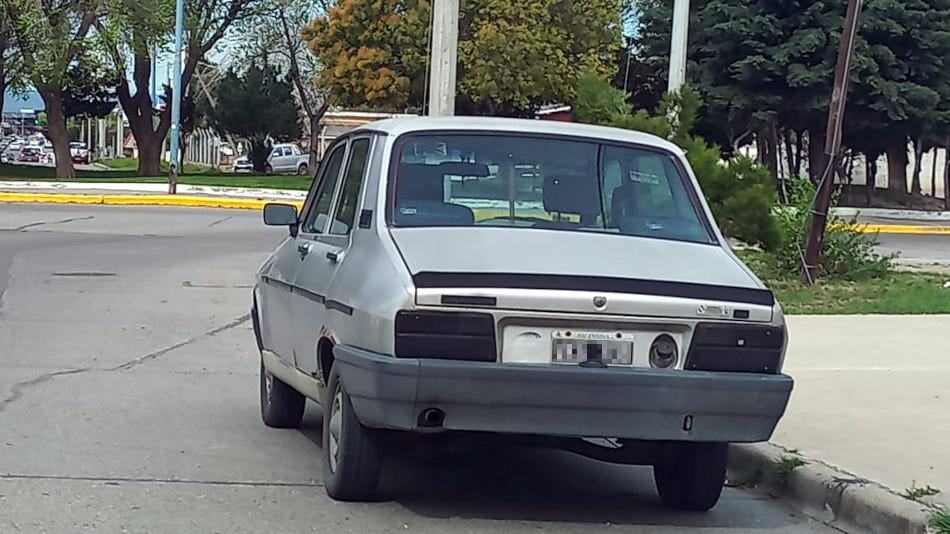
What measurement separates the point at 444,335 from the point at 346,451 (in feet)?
2.77

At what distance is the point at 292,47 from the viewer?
60.5m

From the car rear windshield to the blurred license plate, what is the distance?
896 millimetres

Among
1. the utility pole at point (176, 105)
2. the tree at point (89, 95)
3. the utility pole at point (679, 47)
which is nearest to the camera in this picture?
the utility pole at point (679, 47)

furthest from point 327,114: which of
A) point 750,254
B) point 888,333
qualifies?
point 888,333

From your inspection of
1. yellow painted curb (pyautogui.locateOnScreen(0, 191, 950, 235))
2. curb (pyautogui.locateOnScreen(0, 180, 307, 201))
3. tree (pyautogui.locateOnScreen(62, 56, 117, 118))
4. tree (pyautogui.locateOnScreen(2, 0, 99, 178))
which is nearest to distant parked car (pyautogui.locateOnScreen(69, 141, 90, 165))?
tree (pyautogui.locateOnScreen(62, 56, 117, 118))

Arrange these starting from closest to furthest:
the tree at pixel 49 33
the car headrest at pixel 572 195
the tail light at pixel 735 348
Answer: the tail light at pixel 735 348
the car headrest at pixel 572 195
the tree at pixel 49 33

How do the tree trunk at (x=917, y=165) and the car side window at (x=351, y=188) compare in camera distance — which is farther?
the tree trunk at (x=917, y=165)

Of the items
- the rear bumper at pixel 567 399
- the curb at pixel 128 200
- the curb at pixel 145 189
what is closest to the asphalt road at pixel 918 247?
the curb at pixel 128 200

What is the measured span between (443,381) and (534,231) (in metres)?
1.11

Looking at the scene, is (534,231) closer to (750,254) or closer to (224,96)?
(750,254)

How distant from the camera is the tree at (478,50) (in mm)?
43719

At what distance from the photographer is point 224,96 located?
5803cm

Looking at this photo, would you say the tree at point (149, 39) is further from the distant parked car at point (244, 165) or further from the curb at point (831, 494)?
the curb at point (831, 494)

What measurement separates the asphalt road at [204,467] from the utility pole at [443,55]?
7.81m
